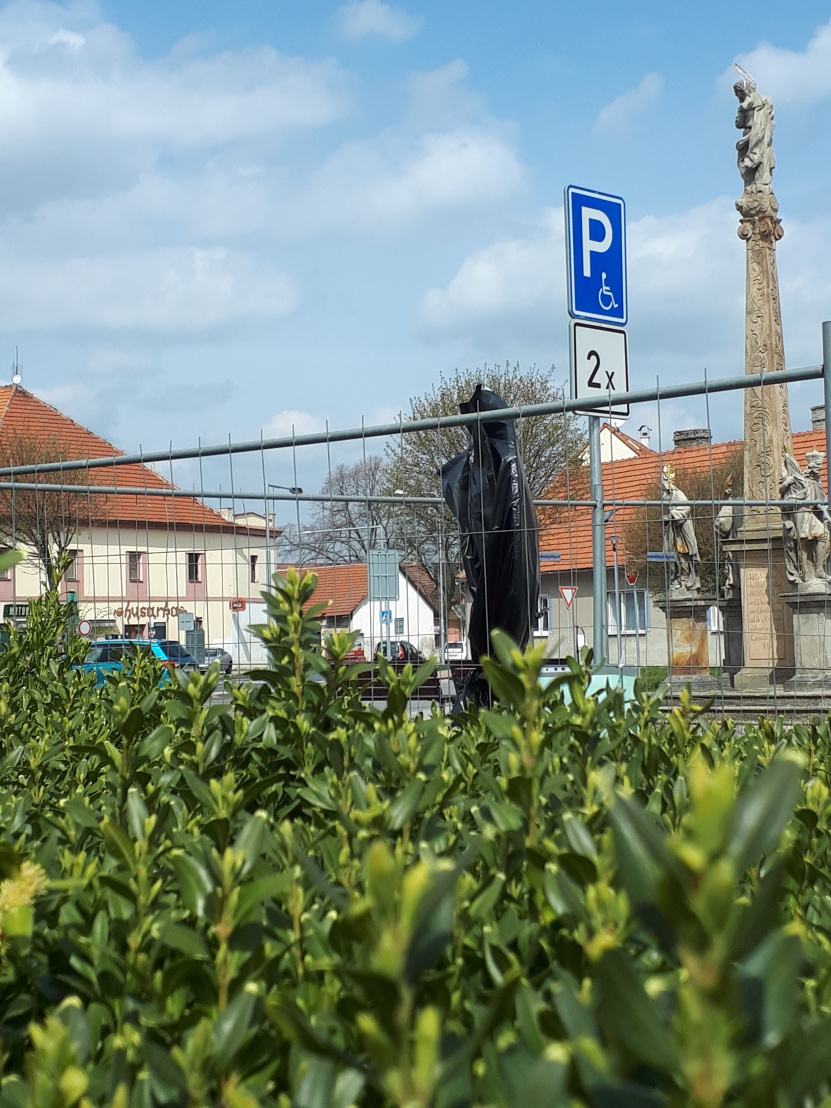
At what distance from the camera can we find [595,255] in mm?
7719

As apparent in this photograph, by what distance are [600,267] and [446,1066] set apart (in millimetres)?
7317

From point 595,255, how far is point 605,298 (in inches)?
11.6

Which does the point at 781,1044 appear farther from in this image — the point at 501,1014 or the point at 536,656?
the point at 536,656

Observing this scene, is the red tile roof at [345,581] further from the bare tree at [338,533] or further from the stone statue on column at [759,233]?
the stone statue on column at [759,233]

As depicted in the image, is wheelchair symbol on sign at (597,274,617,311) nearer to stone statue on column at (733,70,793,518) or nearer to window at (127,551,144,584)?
window at (127,551,144,584)

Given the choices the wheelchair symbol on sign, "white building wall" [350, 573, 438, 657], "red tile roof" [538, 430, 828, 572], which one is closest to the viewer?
"white building wall" [350, 573, 438, 657]

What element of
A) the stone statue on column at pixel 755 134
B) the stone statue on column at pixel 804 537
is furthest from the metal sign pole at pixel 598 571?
the stone statue on column at pixel 755 134

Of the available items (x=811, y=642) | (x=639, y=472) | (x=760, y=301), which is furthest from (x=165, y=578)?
(x=639, y=472)

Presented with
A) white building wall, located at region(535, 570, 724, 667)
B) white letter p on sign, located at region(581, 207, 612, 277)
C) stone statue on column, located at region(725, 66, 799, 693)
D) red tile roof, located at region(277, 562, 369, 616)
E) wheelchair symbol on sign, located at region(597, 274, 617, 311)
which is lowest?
white building wall, located at region(535, 570, 724, 667)

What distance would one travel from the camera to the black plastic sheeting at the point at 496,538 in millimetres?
7688

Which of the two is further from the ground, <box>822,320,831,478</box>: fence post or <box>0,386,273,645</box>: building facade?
<box>822,320,831,478</box>: fence post

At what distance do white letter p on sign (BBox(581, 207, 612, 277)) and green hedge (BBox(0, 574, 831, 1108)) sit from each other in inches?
214

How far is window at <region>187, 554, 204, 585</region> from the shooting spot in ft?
26.0

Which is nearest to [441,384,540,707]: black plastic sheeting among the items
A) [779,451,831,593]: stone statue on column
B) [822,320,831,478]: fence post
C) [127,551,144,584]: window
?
[127,551,144,584]: window
